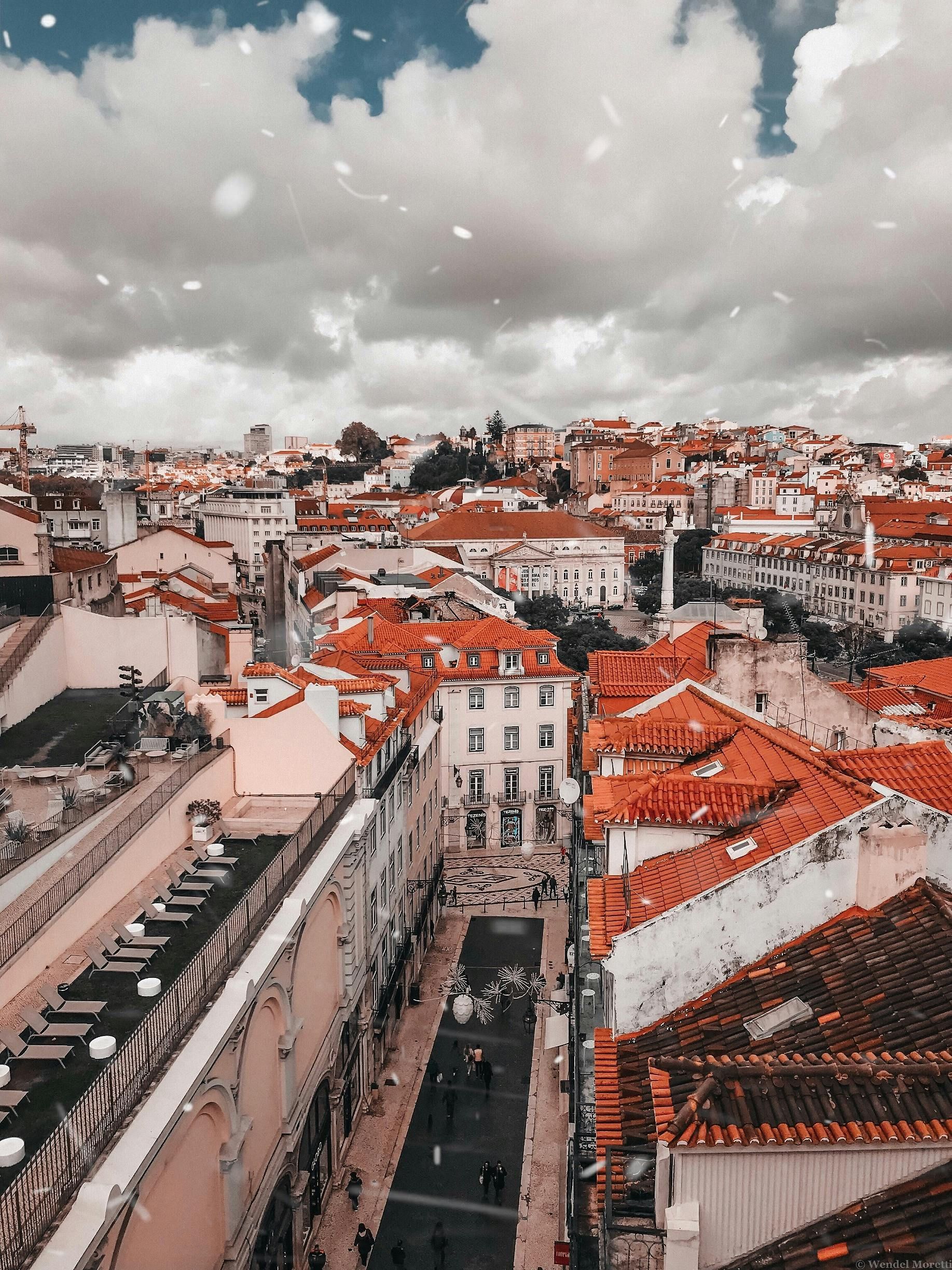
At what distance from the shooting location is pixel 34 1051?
928 cm

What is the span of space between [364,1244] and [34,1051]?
300 inches

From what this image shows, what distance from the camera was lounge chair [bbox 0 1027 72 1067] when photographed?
9219 millimetres

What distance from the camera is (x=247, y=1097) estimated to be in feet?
37.1

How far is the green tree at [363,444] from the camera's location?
7510 inches

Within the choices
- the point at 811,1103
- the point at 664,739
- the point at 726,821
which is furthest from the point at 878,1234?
the point at 664,739

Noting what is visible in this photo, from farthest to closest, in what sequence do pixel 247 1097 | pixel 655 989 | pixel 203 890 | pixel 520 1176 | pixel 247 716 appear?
pixel 247 716, pixel 520 1176, pixel 203 890, pixel 247 1097, pixel 655 989

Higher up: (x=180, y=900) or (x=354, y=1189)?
(x=180, y=900)

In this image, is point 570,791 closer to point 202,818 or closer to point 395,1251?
point 202,818

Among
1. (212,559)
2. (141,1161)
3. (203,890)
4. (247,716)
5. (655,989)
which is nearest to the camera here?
(141,1161)

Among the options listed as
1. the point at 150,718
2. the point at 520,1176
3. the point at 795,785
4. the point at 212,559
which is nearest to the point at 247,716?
the point at 150,718

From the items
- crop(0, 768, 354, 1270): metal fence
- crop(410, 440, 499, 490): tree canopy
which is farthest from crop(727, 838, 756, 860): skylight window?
crop(410, 440, 499, 490): tree canopy

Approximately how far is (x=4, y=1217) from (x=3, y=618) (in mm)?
16907

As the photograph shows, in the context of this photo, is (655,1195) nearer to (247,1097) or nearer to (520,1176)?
(247,1097)

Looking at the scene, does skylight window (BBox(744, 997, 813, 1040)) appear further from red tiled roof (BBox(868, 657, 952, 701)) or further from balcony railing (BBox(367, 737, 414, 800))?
red tiled roof (BBox(868, 657, 952, 701))
